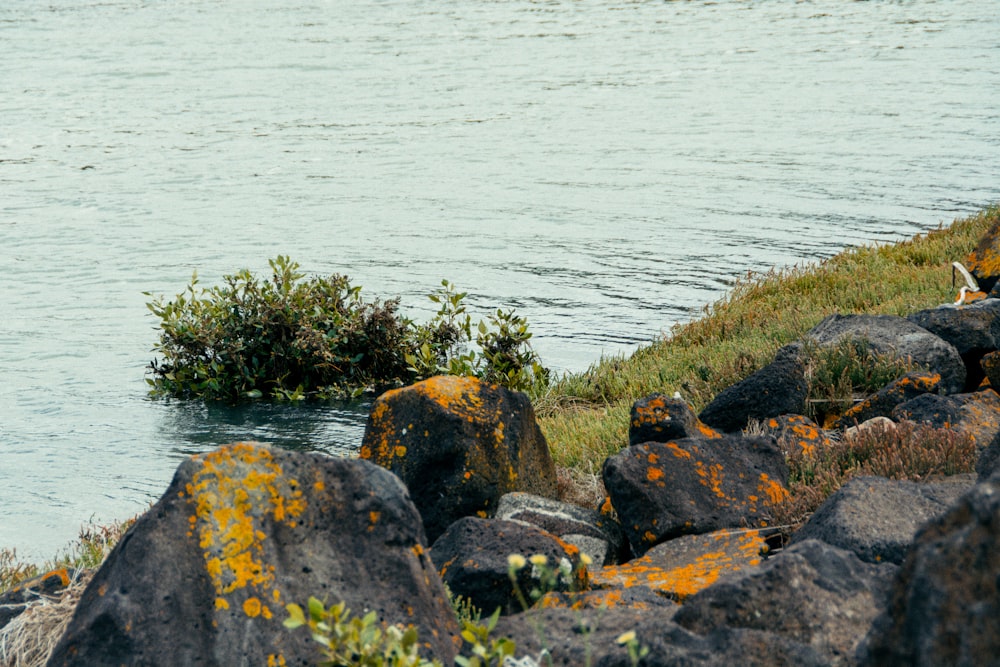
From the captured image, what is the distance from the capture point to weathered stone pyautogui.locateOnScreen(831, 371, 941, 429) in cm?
754

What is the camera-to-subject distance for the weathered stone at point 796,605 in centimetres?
323

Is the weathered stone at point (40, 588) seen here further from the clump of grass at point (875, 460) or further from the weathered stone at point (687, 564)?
the clump of grass at point (875, 460)

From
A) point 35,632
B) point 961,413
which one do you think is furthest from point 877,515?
point 35,632

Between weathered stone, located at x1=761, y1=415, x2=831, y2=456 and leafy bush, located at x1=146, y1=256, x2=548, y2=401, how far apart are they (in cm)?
483

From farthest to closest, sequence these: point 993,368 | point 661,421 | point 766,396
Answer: point 766,396, point 993,368, point 661,421

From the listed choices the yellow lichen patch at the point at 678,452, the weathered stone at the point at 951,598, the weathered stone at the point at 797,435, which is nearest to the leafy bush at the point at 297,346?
the weathered stone at the point at 797,435

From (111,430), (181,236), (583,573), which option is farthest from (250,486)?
(181,236)

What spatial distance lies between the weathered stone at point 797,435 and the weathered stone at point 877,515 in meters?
1.63

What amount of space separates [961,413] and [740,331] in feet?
18.2

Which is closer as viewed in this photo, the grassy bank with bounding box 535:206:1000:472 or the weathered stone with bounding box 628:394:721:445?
the weathered stone with bounding box 628:394:721:445

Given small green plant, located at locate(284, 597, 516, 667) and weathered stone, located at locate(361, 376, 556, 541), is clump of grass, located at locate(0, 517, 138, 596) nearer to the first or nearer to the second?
weathered stone, located at locate(361, 376, 556, 541)

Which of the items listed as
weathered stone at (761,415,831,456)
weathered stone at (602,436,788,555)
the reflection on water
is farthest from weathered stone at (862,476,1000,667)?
the reflection on water

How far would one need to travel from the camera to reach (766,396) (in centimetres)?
779

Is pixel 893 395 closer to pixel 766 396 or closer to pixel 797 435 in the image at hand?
pixel 766 396
